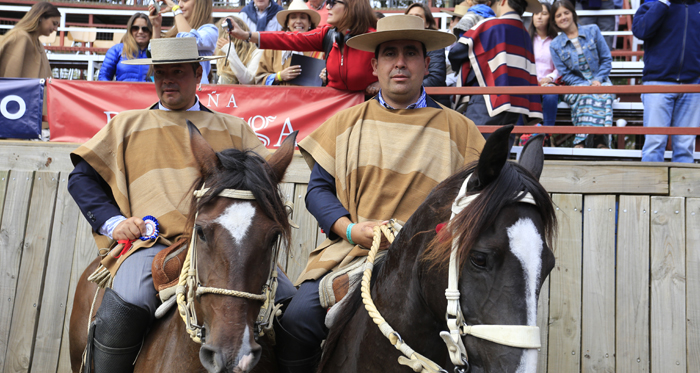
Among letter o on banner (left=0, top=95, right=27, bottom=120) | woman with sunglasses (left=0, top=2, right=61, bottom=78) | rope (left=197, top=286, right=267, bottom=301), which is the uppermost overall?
woman with sunglasses (left=0, top=2, right=61, bottom=78)

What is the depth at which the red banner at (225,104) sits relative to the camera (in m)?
5.29

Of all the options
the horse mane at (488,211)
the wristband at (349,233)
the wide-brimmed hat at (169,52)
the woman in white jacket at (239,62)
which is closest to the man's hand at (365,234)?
the wristband at (349,233)

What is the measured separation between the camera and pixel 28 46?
6.73 m

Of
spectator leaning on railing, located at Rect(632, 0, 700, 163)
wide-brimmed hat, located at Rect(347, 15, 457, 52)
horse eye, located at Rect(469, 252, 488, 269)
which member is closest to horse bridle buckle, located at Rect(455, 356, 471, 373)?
horse eye, located at Rect(469, 252, 488, 269)

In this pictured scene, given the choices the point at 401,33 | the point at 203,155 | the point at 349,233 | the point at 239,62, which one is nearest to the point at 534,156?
the point at 349,233

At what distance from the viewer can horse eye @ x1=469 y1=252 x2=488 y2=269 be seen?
69.7 inches

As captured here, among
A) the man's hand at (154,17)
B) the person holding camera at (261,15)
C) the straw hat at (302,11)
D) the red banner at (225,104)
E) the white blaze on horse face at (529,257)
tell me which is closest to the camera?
the white blaze on horse face at (529,257)

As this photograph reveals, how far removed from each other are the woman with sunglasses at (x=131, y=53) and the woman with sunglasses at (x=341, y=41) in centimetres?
214

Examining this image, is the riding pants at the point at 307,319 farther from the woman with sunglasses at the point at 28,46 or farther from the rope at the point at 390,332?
the woman with sunglasses at the point at 28,46

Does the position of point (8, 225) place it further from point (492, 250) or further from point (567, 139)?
point (567, 139)

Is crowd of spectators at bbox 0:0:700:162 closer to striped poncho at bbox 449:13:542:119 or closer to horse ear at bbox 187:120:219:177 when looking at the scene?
striped poncho at bbox 449:13:542:119

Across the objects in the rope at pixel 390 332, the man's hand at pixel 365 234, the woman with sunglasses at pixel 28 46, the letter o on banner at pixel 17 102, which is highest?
the woman with sunglasses at pixel 28 46

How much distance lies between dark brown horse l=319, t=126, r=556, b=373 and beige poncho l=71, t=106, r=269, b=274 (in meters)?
1.56

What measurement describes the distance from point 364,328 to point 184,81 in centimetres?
198
